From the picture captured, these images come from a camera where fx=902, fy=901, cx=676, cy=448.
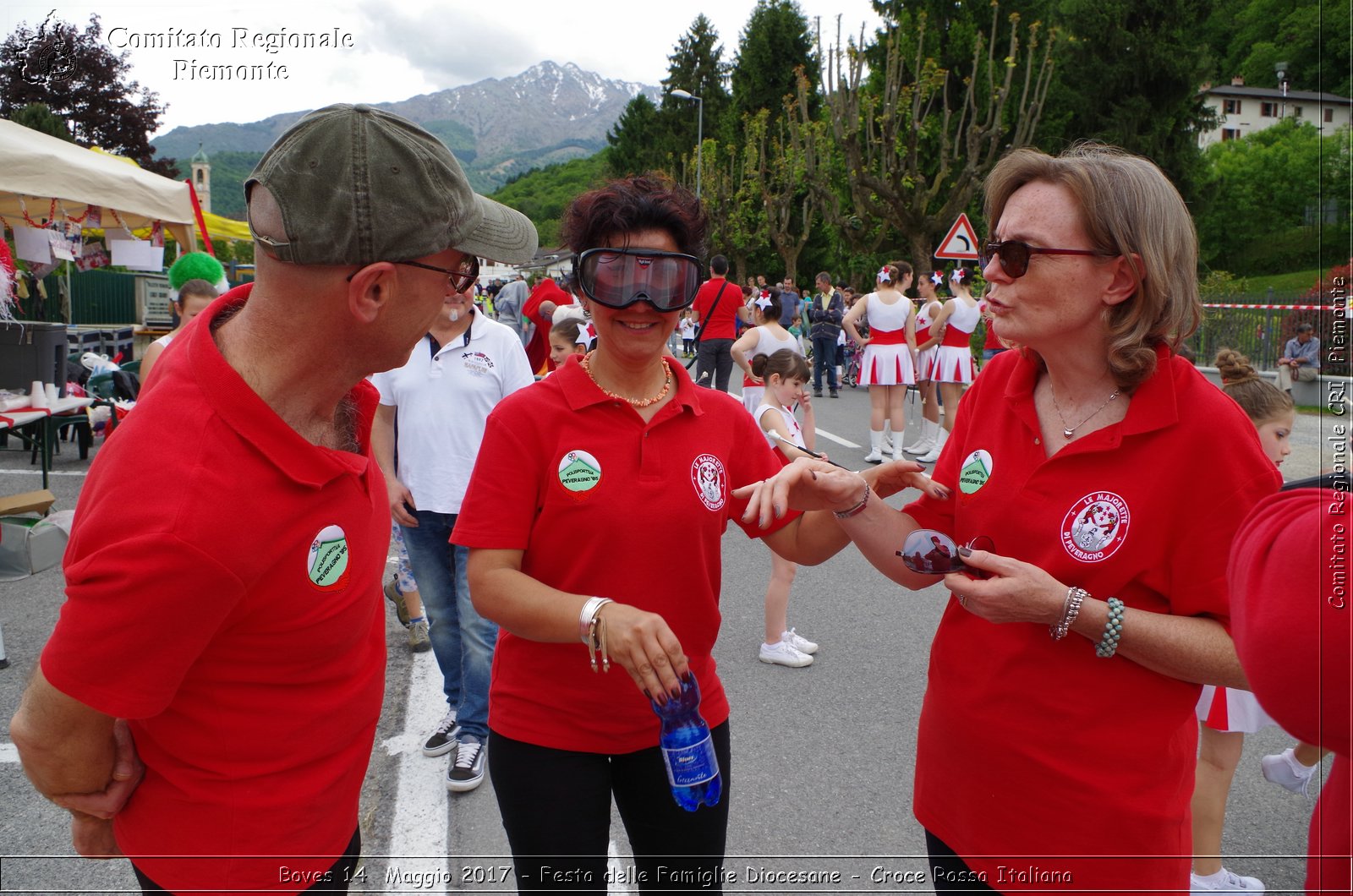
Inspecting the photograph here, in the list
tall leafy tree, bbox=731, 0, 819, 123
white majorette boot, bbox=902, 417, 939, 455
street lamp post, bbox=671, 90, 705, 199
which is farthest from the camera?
tall leafy tree, bbox=731, 0, 819, 123

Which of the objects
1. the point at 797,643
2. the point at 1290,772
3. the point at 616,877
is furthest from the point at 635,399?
the point at 797,643

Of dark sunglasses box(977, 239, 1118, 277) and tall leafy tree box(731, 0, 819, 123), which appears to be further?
tall leafy tree box(731, 0, 819, 123)

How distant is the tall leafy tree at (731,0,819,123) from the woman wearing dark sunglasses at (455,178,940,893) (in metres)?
53.7

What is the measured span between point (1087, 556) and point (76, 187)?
918 cm

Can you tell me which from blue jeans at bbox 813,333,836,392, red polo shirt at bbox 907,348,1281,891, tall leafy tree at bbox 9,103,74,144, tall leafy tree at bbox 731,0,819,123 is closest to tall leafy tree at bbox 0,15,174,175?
tall leafy tree at bbox 9,103,74,144

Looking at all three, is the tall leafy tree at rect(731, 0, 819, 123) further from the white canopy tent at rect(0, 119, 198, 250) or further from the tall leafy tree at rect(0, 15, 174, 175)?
the white canopy tent at rect(0, 119, 198, 250)

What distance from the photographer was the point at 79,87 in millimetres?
18109

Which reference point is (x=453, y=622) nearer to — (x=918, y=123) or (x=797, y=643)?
(x=797, y=643)

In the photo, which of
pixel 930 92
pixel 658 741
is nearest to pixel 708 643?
pixel 658 741

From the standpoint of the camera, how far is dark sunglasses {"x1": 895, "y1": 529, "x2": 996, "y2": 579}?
6.19 ft

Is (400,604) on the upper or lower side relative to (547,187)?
lower

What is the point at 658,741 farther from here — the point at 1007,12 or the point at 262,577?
the point at 1007,12

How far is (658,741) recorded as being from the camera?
84.0 inches

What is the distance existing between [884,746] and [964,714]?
239 centimetres
